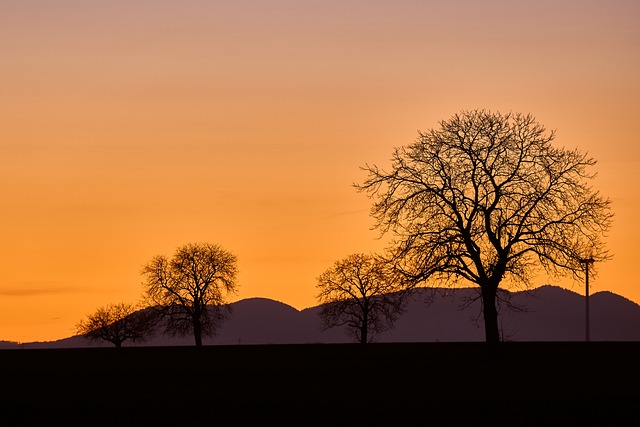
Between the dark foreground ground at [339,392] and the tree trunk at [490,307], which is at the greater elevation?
the tree trunk at [490,307]

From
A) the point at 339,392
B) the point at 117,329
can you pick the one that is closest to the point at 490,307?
the point at 339,392

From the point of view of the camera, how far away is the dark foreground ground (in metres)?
30.5

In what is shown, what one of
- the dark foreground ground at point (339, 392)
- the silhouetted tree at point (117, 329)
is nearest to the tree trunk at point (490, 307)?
the dark foreground ground at point (339, 392)

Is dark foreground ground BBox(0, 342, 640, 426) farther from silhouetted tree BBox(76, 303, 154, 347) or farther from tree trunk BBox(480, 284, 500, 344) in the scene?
silhouetted tree BBox(76, 303, 154, 347)

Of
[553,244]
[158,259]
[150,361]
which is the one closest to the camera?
[553,244]

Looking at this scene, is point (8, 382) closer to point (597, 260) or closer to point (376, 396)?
point (376, 396)

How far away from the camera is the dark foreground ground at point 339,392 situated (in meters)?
30.5

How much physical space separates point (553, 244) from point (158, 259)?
65085 mm

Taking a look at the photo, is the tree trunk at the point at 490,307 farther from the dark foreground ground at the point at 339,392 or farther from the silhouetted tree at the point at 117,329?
the silhouetted tree at the point at 117,329

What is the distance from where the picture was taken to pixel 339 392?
38.4m

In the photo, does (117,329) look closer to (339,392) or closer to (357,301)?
(357,301)

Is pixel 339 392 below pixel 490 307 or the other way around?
below

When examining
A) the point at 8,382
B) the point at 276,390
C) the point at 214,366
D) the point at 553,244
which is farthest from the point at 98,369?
the point at 553,244

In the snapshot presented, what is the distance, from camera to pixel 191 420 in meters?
30.5
